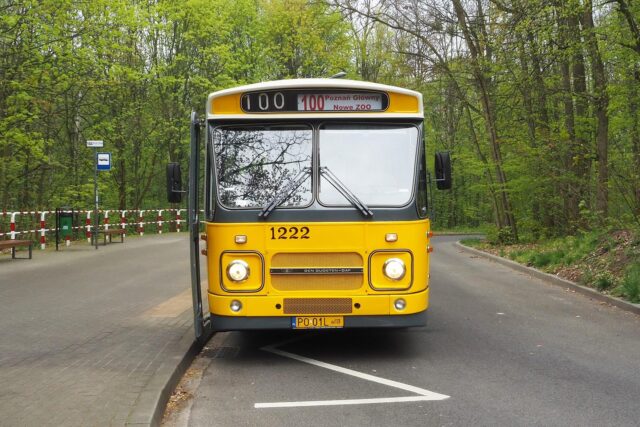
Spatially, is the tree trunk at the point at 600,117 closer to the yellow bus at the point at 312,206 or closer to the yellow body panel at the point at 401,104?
the yellow body panel at the point at 401,104

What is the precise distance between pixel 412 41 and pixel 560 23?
10.1m

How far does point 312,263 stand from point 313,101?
175 centimetres

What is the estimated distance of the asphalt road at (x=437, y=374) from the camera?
527cm

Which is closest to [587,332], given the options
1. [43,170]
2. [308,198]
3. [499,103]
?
[308,198]

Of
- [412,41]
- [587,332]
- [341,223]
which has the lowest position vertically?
[587,332]

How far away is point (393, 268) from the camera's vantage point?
698 centimetres

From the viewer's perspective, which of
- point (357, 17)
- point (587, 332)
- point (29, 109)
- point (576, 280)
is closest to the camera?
point (587, 332)

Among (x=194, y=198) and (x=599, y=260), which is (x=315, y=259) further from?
(x=599, y=260)

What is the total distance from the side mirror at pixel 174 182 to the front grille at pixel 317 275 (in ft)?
4.18

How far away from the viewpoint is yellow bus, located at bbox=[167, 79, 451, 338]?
694cm

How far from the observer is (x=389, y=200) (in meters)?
7.11

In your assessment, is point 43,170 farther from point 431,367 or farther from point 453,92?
point 431,367

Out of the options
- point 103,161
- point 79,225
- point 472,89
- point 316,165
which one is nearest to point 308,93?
point 316,165

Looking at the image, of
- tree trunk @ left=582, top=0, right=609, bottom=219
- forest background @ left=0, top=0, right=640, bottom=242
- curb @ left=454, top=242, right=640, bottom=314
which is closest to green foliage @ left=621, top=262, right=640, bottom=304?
curb @ left=454, top=242, right=640, bottom=314
